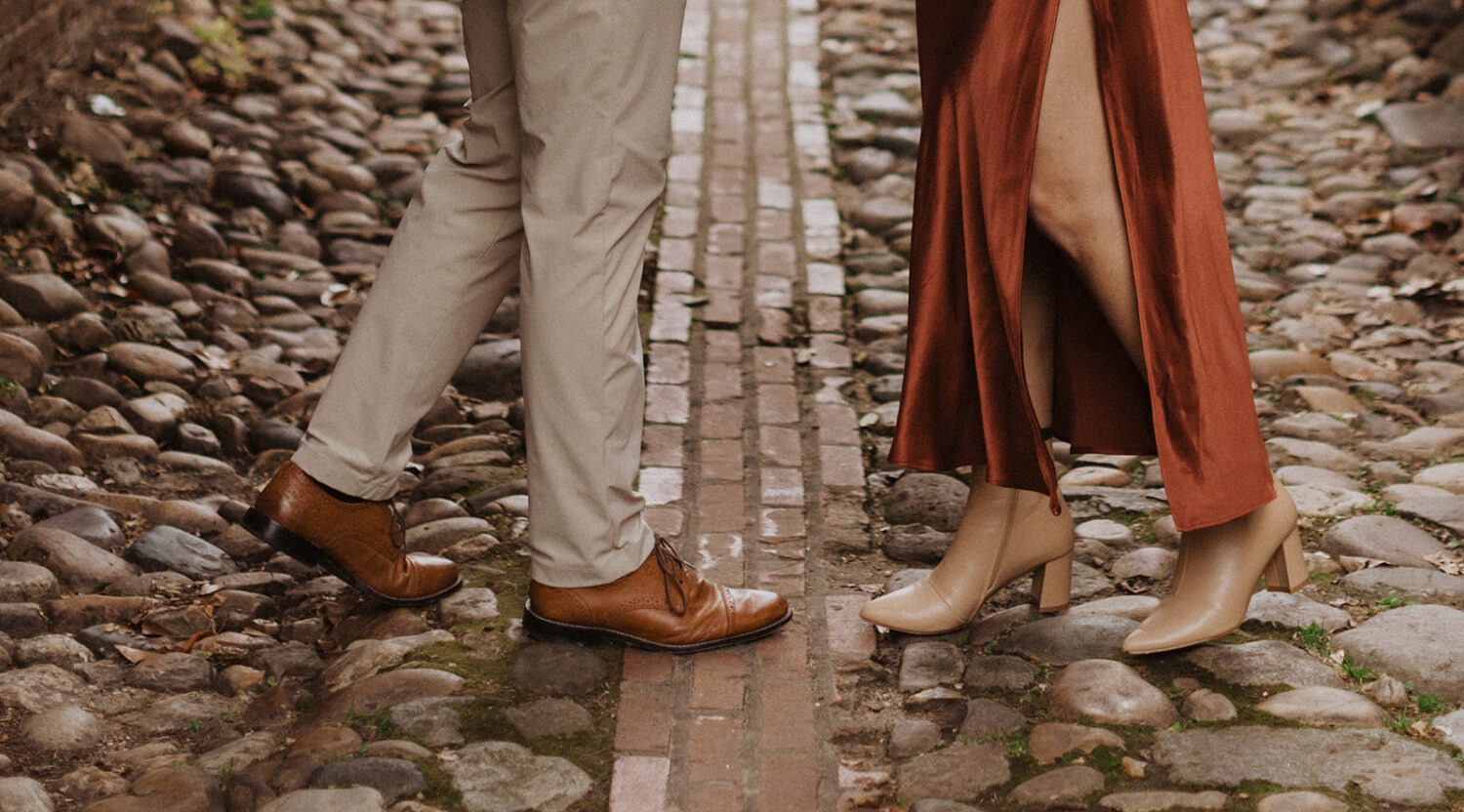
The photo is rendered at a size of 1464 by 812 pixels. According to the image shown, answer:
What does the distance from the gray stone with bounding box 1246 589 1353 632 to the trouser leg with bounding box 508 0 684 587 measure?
106 centimetres

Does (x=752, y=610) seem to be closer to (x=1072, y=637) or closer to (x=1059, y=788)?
(x=1072, y=637)

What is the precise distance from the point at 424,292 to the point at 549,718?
0.72 m

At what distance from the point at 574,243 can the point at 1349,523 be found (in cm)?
164

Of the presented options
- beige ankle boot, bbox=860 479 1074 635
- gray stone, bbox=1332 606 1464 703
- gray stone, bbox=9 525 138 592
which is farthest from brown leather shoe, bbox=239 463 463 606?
gray stone, bbox=1332 606 1464 703

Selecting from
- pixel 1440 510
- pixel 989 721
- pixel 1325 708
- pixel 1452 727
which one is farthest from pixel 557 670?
pixel 1440 510

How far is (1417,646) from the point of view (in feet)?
8.46

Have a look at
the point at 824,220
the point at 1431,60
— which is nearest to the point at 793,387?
the point at 824,220

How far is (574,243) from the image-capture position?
2.46m

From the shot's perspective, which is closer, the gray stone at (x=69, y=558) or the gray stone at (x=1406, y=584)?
the gray stone at (x=1406, y=584)

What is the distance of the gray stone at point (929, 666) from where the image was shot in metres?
2.61

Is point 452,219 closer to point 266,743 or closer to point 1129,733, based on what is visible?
point 266,743

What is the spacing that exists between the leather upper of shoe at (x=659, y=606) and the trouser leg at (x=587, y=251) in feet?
0.10

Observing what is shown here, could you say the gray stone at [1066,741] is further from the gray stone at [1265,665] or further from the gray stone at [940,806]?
the gray stone at [1265,665]

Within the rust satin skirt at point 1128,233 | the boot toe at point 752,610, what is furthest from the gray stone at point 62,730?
the rust satin skirt at point 1128,233
